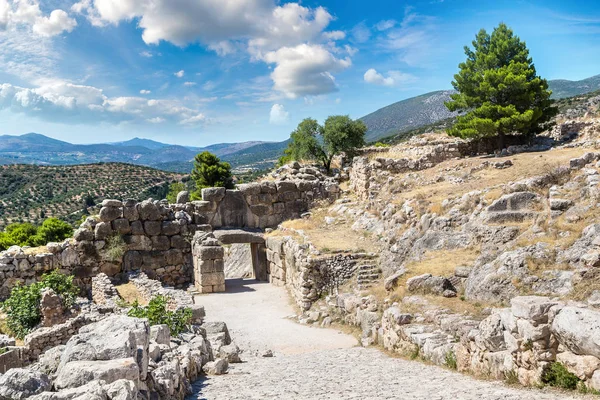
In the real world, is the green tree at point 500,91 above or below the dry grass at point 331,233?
above

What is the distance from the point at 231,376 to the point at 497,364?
3822 mm

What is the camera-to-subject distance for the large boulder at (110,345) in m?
4.81

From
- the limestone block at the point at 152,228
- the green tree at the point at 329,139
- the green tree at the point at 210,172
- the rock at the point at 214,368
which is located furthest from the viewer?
the green tree at the point at 210,172

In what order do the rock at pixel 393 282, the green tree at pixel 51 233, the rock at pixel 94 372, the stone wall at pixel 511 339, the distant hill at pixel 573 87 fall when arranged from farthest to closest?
1. the distant hill at pixel 573 87
2. the green tree at pixel 51 233
3. the rock at pixel 393 282
4. the stone wall at pixel 511 339
5. the rock at pixel 94 372

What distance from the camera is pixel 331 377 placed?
7.00 meters

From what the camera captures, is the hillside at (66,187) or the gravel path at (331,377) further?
the hillside at (66,187)

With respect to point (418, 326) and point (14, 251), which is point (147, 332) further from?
point (14, 251)

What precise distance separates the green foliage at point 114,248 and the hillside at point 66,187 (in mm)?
49776

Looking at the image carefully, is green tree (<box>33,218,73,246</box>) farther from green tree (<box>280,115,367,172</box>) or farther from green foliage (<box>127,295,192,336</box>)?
green foliage (<box>127,295,192,336</box>)

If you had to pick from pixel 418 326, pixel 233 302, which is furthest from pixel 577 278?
pixel 233 302

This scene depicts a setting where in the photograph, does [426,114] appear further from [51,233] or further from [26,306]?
[26,306]

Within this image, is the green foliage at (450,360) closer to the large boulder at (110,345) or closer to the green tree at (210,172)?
the large boulder at (110,345)

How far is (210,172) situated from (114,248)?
22.4m

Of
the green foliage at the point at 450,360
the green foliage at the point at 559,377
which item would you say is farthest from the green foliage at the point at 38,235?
the green foliage at the point at 559,377
